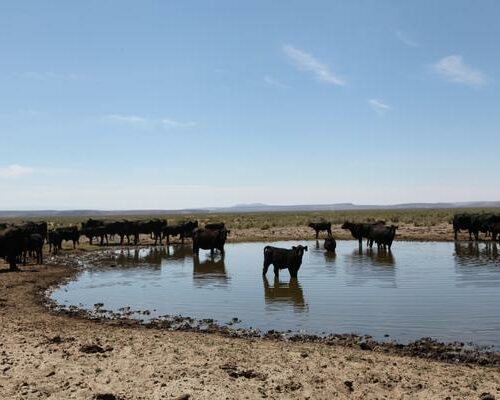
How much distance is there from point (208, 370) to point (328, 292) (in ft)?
27.5

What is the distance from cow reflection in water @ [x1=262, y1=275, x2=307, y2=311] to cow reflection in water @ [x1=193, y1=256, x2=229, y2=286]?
1.78 metres

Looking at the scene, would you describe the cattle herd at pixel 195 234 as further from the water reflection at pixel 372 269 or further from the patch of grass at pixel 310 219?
the patch of grass at pixel 310 219

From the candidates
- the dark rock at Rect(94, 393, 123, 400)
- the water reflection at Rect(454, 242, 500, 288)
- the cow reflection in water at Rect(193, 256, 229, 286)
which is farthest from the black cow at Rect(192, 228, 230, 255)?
the dark rock at Rect(94, 393, 123, 400)

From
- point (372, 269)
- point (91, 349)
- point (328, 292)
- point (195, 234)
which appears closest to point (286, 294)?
point (328, 292)

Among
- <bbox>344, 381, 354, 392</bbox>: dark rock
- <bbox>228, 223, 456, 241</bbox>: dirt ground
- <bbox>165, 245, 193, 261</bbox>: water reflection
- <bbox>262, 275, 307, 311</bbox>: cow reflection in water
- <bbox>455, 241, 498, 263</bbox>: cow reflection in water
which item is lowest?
<bbox>344, 381, 354, 392</bbox>: dark rock

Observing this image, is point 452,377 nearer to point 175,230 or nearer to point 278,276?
point 278,276

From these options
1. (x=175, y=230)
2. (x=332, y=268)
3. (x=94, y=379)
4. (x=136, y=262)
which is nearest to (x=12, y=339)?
(x=94, y=379)

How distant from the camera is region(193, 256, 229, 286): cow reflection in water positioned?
19.6m

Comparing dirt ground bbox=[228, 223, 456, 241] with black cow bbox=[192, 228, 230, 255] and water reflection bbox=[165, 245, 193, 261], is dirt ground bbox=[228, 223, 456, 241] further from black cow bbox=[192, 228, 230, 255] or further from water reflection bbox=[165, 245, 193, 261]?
black cow bbox=[192, 228, 230, 255]

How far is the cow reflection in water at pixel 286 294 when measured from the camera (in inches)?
600

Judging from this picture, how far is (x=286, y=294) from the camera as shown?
16562 millimetres

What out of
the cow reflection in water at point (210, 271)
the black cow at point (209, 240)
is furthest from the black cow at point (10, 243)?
the black cow at point (209, 240)

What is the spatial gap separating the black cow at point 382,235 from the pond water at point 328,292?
2178 mm

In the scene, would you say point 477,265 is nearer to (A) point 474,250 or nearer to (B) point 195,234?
(A) point 474,250
